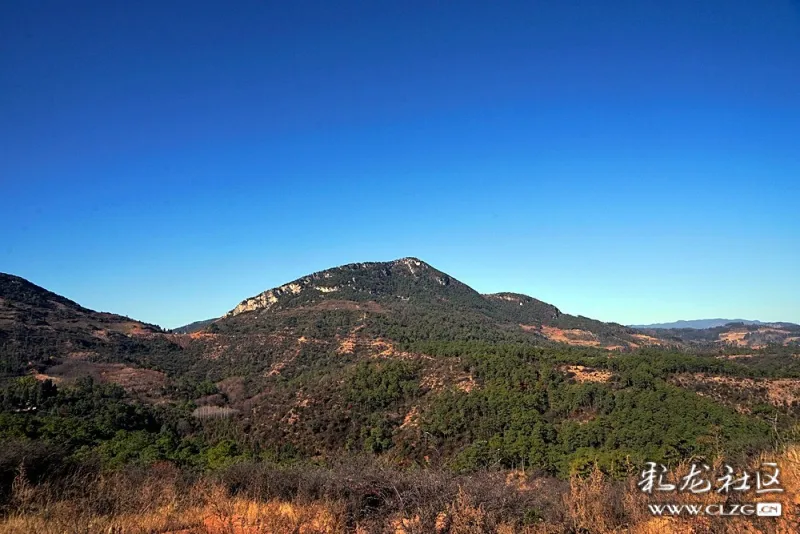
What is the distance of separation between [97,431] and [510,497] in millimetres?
36020

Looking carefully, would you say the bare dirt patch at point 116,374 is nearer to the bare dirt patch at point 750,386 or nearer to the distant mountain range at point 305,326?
the distant mountain range at point 305,326

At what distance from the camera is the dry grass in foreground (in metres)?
6.07

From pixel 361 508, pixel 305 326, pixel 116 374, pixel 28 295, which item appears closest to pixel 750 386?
pixel 361 508

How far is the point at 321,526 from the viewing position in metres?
6.54

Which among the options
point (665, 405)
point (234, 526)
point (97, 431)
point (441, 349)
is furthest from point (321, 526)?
point (441, 349)

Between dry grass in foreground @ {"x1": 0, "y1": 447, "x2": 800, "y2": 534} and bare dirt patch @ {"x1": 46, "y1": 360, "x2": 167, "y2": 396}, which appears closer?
dry grass in foreground @ {"x1": 0, "y1": 447, "x2": 800, "y2": 534}

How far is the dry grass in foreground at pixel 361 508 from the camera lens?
607cm

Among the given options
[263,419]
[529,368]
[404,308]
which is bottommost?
[263,419]

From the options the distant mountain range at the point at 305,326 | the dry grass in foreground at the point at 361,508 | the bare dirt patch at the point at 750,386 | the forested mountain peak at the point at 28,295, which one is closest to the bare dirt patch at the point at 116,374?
the distant mountain range at the point at 305,326

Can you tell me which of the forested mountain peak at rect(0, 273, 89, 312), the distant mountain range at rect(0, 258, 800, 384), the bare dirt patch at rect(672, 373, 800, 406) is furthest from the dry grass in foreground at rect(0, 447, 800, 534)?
the forested mountain peak at rect(0, 273, 89, 312)

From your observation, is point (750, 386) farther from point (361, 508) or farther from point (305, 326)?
point (305, 326)

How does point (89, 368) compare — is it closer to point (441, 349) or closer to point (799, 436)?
point (441, 349)

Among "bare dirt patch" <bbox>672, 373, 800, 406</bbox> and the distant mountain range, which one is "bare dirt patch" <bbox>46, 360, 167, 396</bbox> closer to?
the distant mountain range

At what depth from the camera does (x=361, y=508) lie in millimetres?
7621
